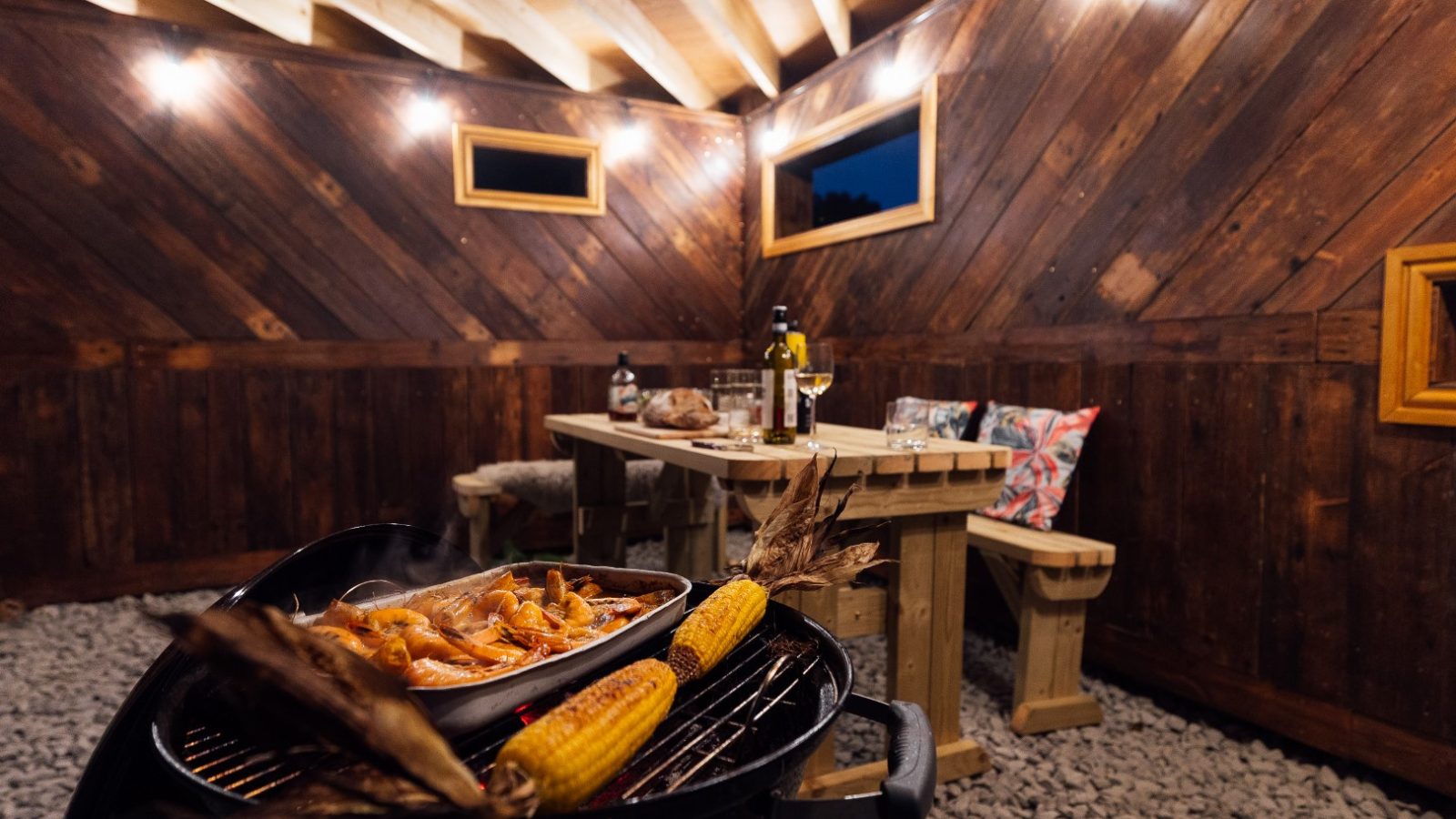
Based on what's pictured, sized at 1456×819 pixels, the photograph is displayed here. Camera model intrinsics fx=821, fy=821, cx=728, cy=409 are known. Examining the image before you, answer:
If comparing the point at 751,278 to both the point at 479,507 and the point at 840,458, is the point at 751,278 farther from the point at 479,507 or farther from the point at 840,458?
the point at 840,458

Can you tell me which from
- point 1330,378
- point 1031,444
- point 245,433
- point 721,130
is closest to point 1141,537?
point 1031,444

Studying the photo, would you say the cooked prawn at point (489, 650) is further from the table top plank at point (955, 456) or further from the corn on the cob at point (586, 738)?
the table top plank at point (955, 456)

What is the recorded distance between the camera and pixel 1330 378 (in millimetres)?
2270

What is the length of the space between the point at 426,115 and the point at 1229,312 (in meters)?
3.90

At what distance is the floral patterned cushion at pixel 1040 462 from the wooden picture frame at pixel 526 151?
2.87 metres

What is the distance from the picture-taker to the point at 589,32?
4406 millimetres

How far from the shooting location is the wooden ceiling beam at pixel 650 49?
383cm

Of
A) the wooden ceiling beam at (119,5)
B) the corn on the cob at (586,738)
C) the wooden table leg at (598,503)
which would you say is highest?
the wooden ceiling beam at (119,5)

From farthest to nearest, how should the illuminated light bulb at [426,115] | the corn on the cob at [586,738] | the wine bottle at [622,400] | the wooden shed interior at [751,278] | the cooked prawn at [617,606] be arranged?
1. the illuminated light bulb at [426,115]
2. the wine bottle at [622,400]
3. the wooden shed interior at [751,278]
4. the cooked prawn at [617,606]
5. the corn on the cob at [586,738]

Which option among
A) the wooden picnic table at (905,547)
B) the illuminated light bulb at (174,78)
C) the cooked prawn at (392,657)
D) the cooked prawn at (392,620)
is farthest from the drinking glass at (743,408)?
the illuminated light bulb at (174,78)

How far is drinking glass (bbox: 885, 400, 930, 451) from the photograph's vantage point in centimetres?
226

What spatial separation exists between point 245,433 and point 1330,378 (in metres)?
4.47

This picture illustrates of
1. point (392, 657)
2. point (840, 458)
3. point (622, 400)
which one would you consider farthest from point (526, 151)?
point (392, 657)

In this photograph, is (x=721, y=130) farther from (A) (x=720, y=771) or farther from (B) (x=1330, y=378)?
(A) (x=720, y=771)
